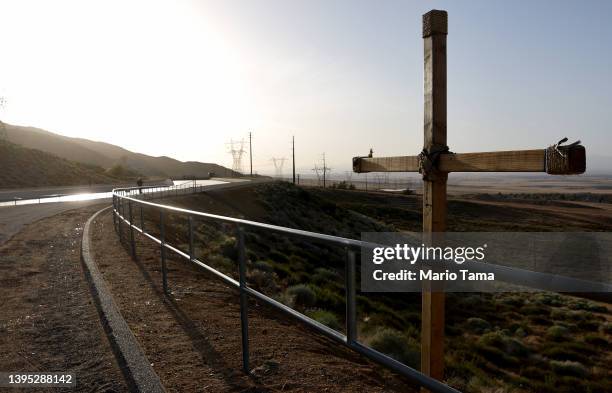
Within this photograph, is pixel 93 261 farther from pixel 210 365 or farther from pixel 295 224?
pixel 295 224

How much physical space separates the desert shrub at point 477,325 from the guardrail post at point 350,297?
13149 mm

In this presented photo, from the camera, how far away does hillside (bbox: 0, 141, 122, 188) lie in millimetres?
47562

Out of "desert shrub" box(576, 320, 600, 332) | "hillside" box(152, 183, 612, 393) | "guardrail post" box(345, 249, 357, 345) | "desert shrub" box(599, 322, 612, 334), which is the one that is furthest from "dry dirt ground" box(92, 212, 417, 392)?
"desert shrub" box(576, 320, 600, 332)

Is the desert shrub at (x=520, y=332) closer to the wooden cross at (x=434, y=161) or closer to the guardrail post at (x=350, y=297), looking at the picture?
the wooden cross at (x=434, y=161)

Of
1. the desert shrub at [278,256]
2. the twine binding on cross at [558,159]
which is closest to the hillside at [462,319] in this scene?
the desert shrub at [278,256]

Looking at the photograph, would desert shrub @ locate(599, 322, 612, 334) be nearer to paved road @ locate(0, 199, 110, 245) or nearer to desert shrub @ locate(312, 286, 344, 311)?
desert shrub @ locate(312, 286, 344, 311)

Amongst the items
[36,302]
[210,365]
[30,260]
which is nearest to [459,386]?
[210,365]

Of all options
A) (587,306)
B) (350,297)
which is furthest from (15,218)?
(587,306)

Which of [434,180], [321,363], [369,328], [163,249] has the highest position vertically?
[434,180]

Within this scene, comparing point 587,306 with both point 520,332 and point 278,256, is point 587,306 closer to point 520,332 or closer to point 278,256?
point 520,332

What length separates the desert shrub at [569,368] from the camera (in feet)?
36.6

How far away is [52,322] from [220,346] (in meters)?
2.35

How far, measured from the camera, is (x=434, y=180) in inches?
152

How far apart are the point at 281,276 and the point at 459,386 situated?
711 cm
